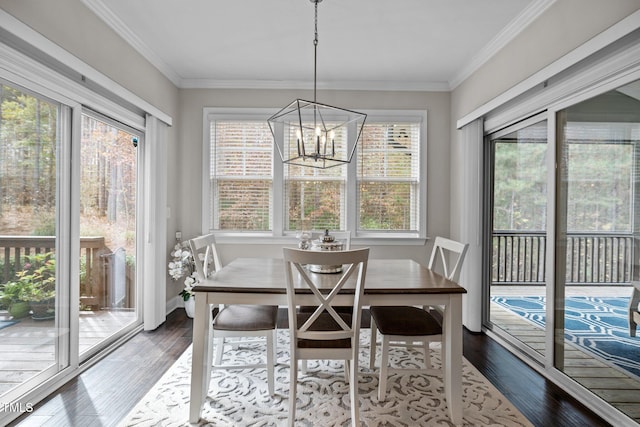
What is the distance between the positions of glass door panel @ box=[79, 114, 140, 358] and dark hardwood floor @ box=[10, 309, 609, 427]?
0.30 metres

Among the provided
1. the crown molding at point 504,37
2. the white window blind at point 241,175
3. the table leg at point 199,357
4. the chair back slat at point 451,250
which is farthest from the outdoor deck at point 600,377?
the white window blind at point 241,175

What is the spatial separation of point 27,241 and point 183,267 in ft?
5.71

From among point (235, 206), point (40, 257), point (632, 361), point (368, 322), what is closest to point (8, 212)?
point (40, 257)

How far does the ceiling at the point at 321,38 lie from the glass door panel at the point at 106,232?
2.97ft

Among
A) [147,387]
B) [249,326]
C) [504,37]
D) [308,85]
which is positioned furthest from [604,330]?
[308,85]

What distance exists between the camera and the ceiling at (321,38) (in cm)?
250

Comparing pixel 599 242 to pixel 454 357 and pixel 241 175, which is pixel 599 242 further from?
pixel 241 175

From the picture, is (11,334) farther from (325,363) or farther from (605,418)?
(605,418)

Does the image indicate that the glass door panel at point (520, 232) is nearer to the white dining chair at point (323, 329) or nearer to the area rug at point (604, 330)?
the area rug at point (604, 330)

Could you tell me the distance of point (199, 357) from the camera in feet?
6.30

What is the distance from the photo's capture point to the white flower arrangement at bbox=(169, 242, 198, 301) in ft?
11.9

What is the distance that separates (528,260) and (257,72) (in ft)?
10.7

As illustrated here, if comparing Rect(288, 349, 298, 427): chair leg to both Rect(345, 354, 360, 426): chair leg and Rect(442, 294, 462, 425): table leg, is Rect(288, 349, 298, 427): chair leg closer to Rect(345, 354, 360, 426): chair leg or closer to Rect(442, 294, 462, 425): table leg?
Rect(345, 354, 360, 426): chair leg

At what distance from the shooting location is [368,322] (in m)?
3.61
